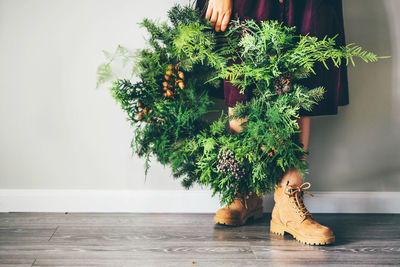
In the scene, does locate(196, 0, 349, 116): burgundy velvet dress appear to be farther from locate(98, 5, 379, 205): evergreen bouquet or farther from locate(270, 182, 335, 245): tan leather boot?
locate(270, 182, 335, 245): tan leather boot

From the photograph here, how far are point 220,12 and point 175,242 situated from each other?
27.1 inches

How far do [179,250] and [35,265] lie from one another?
367 millimetres

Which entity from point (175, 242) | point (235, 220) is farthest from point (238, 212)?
point (175, 242)

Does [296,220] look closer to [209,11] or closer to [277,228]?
[277,228]

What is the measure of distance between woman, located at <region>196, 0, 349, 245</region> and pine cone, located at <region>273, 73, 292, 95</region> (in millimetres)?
109

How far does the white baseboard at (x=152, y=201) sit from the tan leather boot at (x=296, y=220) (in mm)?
225

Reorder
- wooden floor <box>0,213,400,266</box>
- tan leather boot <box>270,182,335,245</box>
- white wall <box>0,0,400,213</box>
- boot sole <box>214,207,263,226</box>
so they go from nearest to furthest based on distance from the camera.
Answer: wooden floor <box>0,213,400,266</box> → tan leather boot <box>270,182,335,245</box> → boot sole <box>214,207,263,226</box> → white wall <box>0,0,400,213</box>

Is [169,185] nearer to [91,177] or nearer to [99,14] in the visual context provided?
[91,177]

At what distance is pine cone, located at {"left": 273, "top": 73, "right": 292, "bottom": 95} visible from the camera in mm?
1007

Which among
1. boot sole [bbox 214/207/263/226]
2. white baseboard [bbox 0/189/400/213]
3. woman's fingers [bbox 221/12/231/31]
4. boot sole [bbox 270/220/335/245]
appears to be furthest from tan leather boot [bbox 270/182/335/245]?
woman's fingers [bbox 221/12/231/31]

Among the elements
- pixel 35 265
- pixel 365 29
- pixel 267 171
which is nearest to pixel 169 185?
pixel 267 171

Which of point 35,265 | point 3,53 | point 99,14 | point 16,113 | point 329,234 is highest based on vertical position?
point 99,14

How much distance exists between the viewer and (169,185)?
138 cm

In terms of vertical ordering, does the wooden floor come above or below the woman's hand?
below
